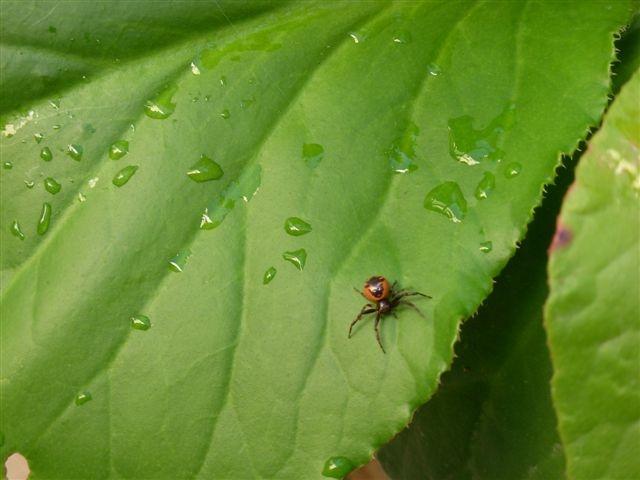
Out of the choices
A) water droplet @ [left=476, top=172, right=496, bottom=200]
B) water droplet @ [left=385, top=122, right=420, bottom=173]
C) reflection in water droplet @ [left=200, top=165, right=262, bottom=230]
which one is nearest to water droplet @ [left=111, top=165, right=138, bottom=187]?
reflection in water droplet @ [left=200, top=165, right=262, bottom=230]

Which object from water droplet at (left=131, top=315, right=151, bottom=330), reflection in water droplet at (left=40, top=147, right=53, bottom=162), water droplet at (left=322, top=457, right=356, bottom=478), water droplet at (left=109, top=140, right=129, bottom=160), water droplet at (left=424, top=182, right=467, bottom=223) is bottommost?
water droplet at (left=322, top=457, right=356, bottom=478)

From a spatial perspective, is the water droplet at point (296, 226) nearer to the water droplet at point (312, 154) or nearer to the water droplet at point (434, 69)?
the water droplet at point (312, 154)

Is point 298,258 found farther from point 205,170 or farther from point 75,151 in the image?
point 75,151

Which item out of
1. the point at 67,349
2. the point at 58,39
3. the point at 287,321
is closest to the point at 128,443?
the point at 67,349

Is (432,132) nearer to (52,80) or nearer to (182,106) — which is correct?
(182,106)

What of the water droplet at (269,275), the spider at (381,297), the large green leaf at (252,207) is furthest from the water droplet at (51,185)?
the spider at (381,297)

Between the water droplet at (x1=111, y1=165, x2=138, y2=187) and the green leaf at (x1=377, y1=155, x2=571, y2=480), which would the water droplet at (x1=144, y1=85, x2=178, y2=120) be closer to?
the water droplet at (x1=111, y1=165, x2=138, y2=187)
